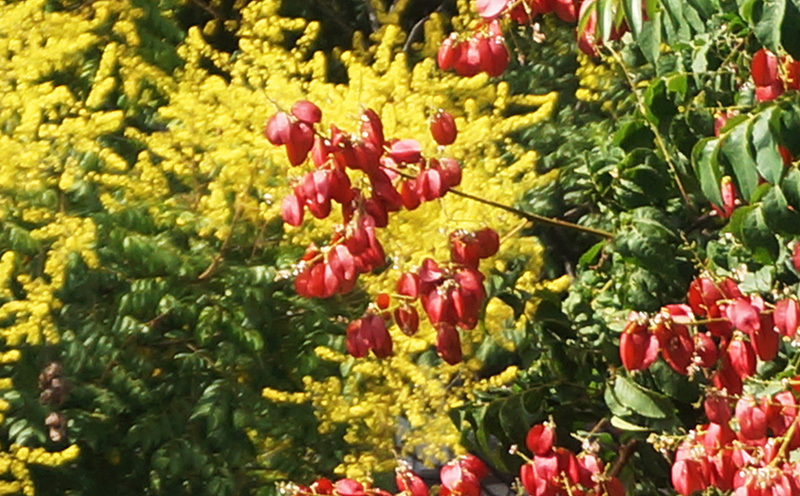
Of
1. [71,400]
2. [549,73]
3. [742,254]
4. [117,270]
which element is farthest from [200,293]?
[549,73]

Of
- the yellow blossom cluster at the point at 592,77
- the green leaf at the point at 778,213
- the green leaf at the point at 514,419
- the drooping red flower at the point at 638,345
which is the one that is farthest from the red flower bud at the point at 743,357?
the yellow blossom cluster at the point at 592,77

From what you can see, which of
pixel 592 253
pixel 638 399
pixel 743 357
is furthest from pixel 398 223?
pixel 743 357

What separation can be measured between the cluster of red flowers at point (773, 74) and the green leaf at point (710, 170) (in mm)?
139

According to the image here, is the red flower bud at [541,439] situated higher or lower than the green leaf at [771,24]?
lower

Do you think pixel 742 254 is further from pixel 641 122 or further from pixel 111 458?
pixel 111 458

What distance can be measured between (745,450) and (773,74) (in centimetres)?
55

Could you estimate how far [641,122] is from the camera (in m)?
2.10

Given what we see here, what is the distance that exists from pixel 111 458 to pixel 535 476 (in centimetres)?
106

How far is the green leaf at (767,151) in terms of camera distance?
1.44 m

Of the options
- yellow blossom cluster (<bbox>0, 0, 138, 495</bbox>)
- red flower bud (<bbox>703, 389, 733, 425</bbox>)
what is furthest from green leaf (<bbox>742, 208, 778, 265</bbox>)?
yellow blossom cluster (<bbox>0, 0, 138, 495</bbox>)

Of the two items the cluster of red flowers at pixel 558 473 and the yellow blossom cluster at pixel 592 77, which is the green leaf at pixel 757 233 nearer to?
the cluster of red flowers at pixel 558 473

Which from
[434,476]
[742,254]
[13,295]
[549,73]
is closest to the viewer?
[742,254]

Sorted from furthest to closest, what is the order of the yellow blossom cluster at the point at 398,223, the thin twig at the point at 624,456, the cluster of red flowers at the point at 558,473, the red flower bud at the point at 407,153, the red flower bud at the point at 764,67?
1. the yellow blossom cluster at the point at 398,223
2. the thin twig at the point at 624,456
3. the cluster of red flowers at the point at 558,473
4. the red flower bud at the point at 407,153
5. the red flower bud at the point at 764,67

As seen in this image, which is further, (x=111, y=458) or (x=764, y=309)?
(x=111, y=458)
